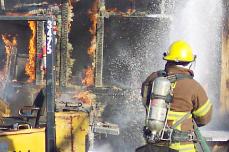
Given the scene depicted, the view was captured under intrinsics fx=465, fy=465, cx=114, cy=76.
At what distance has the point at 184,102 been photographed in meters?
4.93

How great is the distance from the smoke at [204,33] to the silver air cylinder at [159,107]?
17.7 ft

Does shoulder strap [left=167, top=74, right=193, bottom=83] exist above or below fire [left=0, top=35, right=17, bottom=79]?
above

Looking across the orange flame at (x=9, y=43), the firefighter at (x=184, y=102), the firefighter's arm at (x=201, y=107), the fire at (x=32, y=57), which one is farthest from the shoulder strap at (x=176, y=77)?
the orange flame at (x=9, y=43)

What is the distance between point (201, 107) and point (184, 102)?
193 mm

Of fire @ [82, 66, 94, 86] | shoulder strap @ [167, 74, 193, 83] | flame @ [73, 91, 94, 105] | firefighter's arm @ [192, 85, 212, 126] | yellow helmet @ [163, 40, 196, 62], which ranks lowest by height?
flame @ [73, 91, 94, 105]

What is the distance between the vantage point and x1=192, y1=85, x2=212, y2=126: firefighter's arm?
493cm

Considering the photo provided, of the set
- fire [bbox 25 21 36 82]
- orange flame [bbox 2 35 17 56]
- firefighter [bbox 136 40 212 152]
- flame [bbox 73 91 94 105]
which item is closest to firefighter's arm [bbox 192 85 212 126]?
firefighter [bbox 136 40 212 152]

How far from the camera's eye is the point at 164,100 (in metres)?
4.84

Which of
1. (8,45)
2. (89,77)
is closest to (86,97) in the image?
(89,77)

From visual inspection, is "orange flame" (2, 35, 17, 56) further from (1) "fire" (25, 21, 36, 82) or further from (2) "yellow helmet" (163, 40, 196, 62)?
(2) "yellow helmet" (163, 40, 196, 62)

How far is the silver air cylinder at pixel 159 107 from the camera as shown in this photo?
4824 millimetres

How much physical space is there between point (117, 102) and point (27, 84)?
6.83 ft

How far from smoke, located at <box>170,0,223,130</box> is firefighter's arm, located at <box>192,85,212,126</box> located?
5.09 metres

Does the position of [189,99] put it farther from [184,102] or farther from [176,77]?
[176,77]
